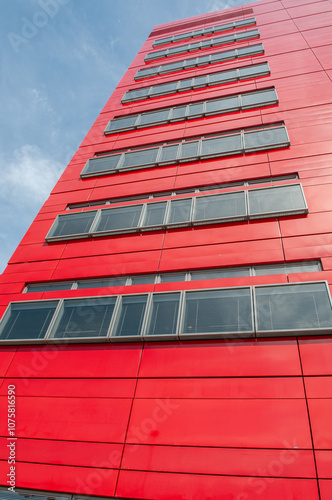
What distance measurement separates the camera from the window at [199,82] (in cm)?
2020

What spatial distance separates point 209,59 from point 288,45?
17.6 ft

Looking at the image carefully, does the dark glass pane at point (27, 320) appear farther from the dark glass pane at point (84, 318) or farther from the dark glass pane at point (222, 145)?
the dark glass pane at point (222, 145)

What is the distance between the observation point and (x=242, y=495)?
5988 mm

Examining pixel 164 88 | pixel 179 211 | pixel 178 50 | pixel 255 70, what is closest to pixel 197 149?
pixel 179 211

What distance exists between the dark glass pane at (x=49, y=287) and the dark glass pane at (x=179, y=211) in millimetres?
4191

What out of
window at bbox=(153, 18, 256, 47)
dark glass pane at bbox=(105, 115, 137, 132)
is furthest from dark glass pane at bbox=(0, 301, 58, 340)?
window at bbox=(153, 18, 256, 47)

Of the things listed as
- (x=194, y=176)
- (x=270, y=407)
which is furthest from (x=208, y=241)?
(x=270, y=407)

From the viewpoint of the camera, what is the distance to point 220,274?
33.1 feet

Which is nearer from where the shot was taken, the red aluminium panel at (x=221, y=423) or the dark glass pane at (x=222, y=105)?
the red aluminium panel at (x=221, y=423)

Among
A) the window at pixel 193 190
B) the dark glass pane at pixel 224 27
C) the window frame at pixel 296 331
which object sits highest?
the dark glass pane at pixel 224 27

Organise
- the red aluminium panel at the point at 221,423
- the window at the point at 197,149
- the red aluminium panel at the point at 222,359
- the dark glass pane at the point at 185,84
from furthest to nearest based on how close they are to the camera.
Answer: the dark glass pane at the point at 185,84
the window at the point at 197,149
the red aluminium panel at the point at 222,359
the red aluminium panel at the point at 221,423

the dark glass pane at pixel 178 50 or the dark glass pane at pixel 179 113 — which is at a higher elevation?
the dark glass pane at pixel 178 50

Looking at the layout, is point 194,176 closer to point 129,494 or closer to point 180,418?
point 180,418

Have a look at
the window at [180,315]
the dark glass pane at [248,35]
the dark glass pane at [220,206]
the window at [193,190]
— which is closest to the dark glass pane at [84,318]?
the window at [180,315]
